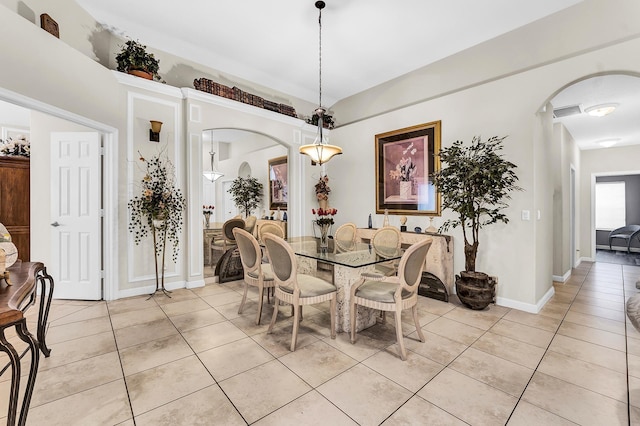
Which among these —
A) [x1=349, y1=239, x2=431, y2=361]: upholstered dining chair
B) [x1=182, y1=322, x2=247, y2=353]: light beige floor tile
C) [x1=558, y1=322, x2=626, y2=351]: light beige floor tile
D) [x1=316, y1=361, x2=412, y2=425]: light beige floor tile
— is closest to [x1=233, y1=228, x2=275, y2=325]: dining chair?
[x1=182, y1=322, x2=247, y2=353]: light beige floor tile

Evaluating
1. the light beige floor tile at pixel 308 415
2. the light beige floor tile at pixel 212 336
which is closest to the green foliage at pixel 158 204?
the light beige floor tile at pixel 212 336

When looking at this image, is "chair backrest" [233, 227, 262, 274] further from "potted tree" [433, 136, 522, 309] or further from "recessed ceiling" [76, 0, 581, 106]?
"recessed ceiling" [76, 0, 581, 106]

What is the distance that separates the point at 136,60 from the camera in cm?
363

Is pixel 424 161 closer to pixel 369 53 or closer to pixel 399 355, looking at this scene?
pixel 369 53

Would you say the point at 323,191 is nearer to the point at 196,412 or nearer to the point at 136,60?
the point at 136,60

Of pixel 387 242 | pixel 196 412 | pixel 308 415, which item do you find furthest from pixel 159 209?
pixel 308 415

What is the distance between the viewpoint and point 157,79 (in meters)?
4.01

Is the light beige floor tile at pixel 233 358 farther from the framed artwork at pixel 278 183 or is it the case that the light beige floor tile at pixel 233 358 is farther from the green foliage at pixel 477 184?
the framed artwork at pixel 278 183

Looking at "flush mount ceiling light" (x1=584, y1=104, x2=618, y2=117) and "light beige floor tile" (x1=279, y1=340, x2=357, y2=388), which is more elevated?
"flush mount ceiling light" (x1=584, y1=104, x2=618, y2=117)

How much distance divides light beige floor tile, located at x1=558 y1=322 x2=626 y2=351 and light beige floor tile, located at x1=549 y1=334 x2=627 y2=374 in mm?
91

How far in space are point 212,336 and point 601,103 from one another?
615 centimetres

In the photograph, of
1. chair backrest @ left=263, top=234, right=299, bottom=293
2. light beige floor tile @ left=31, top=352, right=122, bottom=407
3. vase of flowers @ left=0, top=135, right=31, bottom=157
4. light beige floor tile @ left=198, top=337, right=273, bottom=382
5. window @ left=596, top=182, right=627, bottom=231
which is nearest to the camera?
light beige floor tile @ left=31, top=352, right=122, bottom=407

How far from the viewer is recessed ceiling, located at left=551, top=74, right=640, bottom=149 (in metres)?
3.77

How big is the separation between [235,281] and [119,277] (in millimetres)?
1556
